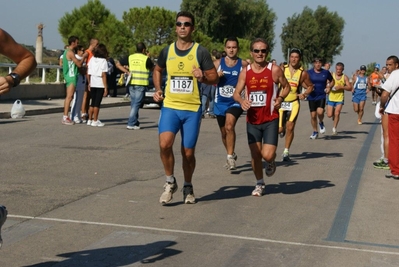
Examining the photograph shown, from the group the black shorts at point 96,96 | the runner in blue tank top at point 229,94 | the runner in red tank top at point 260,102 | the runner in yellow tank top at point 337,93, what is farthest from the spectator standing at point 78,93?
the runner in red tank top at point 260,102

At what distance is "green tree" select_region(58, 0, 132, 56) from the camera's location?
6397 cm

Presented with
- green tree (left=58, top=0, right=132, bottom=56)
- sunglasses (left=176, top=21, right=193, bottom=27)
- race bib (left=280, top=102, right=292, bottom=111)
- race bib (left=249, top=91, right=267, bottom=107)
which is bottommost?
race bib (left=280, top=102, right=292, bottom=111)

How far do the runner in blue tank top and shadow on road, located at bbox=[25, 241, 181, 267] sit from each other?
16.8 feet

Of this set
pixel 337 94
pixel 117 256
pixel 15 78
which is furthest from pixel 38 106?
pixel 15 78

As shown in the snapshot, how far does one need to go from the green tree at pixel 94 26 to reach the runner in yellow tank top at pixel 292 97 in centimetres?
5052

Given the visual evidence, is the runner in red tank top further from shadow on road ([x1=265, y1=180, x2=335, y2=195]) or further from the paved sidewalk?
the paved sidewalk

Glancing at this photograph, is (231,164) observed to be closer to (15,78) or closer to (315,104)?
(315,104)

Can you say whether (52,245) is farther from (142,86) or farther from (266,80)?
(142,86)

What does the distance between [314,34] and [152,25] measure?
36.9 metres

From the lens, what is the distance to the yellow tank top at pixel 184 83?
8703mm

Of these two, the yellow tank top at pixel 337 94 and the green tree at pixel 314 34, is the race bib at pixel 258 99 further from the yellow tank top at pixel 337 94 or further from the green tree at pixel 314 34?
the green tree at pixel 314 34

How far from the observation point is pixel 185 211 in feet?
27.7

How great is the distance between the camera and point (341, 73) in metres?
20.2

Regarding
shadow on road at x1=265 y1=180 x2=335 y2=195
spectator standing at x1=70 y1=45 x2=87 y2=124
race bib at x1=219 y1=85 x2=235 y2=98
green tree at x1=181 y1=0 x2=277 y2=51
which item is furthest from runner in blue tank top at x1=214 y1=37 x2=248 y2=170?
green tree at x1=181 y1=0 x2=277 y2=51
